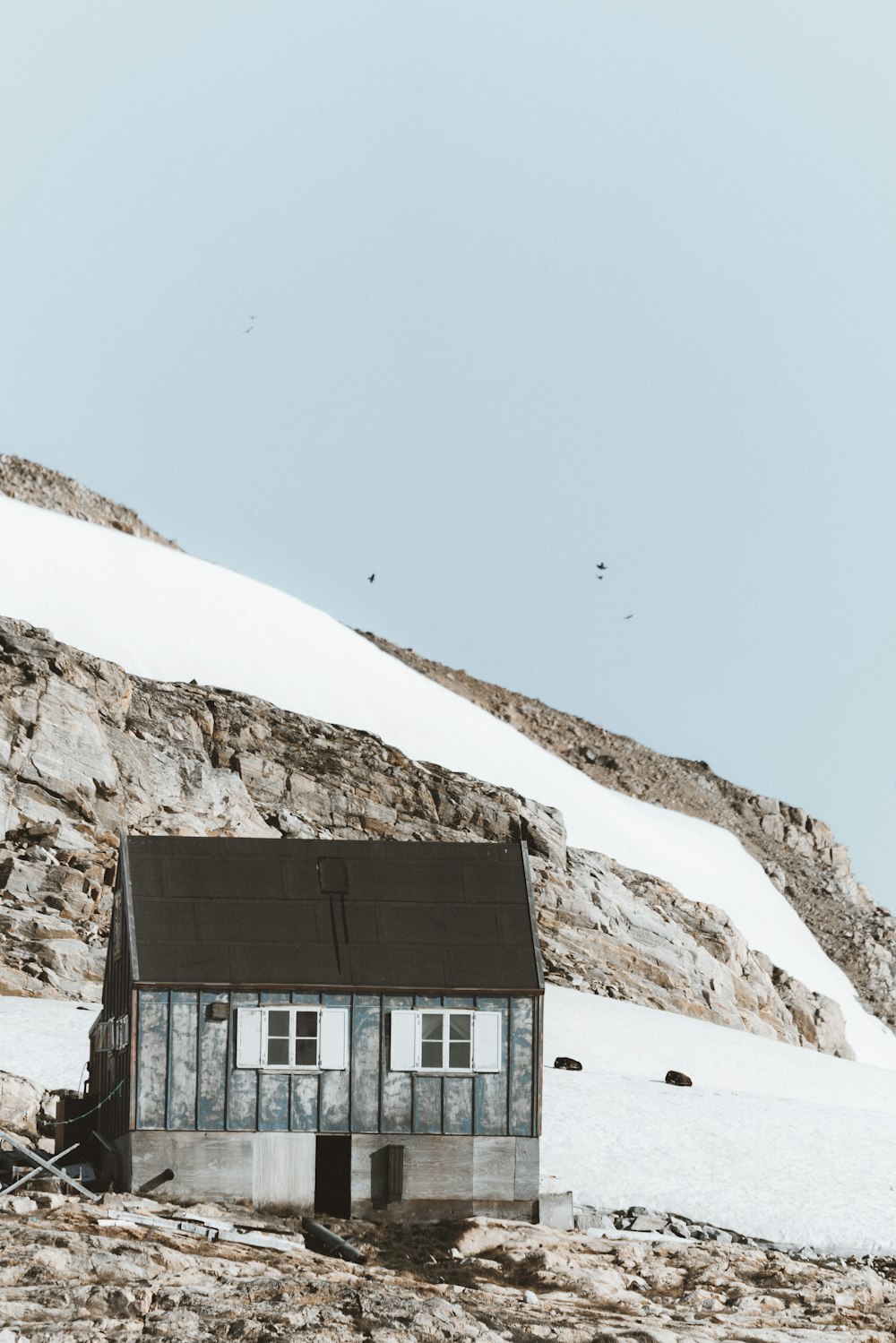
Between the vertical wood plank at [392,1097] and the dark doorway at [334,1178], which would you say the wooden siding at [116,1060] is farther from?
the vertical wood plank at [392,1097]

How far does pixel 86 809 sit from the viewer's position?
5122 cm

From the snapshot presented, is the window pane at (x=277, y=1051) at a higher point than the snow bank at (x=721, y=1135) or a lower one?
higher

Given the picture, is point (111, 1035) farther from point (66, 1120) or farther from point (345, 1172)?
point (345, 1172)

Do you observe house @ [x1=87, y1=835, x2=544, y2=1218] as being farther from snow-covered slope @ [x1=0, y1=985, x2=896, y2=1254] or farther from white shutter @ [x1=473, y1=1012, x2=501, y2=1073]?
snow-covered slope @ [x1=0, y1=985, x2=896, y2=1254]

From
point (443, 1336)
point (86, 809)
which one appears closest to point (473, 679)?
point (86, 809)

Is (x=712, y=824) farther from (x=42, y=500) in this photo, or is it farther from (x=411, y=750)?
(x=42, y=500)

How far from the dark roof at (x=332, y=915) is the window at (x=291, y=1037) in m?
0.41

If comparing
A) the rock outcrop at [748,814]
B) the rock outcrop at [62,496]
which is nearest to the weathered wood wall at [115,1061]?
the rock outcrop at [748,814]

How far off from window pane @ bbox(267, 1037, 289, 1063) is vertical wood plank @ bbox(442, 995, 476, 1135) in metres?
2.31

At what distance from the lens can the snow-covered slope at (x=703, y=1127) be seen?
29609mm

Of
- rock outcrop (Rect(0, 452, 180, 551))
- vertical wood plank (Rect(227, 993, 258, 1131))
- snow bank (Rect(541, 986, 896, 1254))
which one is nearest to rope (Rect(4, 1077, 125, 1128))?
vertical wood plank (Rect(227, 993, 258, 1131))

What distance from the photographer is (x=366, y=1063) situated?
1032 inches

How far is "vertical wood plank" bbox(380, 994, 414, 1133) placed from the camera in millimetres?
26094

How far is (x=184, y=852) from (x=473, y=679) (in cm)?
7438
